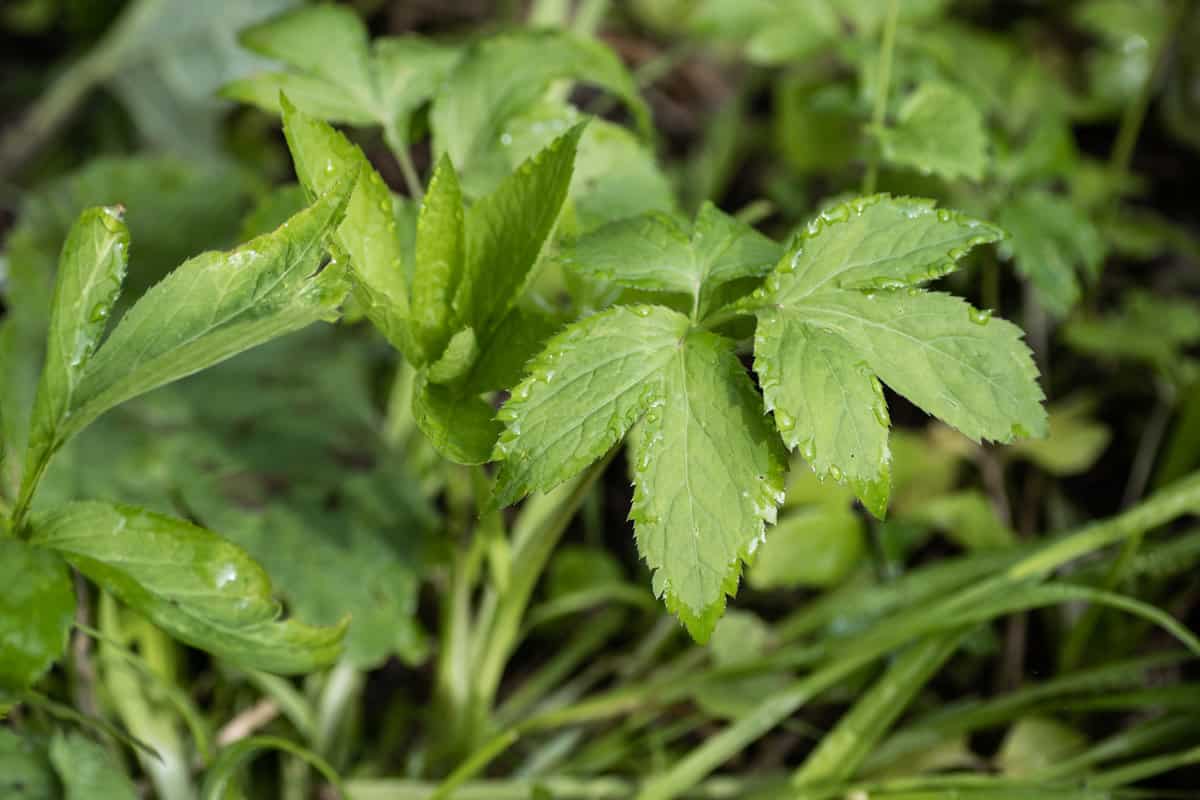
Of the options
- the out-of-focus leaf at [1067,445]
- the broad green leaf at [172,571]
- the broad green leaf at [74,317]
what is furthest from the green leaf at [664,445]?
the out-of-focus leaf at [1067,445]

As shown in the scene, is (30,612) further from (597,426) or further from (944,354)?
(944,354)

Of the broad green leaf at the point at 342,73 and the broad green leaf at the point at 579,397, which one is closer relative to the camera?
the broad green leaf at the point at 579,397

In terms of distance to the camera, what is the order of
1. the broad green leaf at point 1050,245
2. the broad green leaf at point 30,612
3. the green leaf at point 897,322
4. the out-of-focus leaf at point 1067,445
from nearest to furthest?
1. the broad green leaf at point 30,612
2. the green leaf at point 897,322
3. the broad green leaf at point 1050,245
4. the out-of-focus leaf at point 1067,445

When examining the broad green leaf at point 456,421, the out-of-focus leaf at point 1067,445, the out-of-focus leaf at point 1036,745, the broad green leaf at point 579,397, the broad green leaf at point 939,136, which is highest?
the broad green leaf at point 579,397

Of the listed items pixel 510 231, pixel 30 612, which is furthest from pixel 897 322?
pixel 30 612

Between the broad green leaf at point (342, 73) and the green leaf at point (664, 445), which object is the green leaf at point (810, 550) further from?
the broad green leaf at point (342, 73)

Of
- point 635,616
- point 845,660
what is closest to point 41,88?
point 635,616

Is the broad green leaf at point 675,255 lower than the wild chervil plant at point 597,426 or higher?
higher

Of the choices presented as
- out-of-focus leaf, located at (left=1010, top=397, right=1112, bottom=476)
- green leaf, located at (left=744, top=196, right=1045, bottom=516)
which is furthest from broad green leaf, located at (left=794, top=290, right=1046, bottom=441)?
out-of-focus leaf, located at (left=1010, top=397, right=1112, bottom=476)
